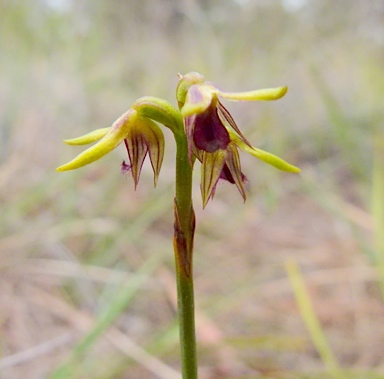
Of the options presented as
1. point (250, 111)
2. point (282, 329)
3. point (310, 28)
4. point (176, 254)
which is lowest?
point (176, 254)

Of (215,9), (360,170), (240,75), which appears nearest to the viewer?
(360,170)

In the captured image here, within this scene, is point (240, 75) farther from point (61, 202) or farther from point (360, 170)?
point (61, 202)

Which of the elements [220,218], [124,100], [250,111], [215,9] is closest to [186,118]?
[220,218]

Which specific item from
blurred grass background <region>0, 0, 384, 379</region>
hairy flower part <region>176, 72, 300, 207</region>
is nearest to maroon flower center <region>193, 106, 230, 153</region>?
hairy flower part <region>176, 72, 300, 207</region>

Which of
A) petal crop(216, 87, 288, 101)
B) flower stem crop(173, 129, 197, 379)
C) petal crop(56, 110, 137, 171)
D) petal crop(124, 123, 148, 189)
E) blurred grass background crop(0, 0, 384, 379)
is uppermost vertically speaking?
blurred grass background crop(0, 0, 384, 379)

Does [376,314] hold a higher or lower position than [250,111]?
lower

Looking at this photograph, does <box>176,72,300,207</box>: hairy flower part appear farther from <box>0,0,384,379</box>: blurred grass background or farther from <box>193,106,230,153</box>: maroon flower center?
<box>0,0,384,379</box>: blurred grass background

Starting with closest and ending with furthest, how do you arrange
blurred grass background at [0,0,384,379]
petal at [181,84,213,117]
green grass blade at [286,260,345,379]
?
petal at [181,84,213,117]
green grass blade at [286,260,345,379]
blurred grass background at [0,0,384,379]
